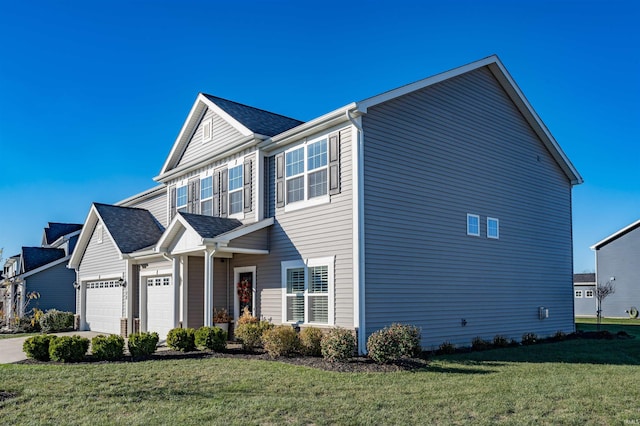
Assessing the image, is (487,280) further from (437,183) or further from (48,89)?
(48,89)

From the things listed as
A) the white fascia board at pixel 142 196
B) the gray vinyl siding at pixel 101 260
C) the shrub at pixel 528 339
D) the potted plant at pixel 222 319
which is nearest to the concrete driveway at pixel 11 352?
the gray vinyl siding at pixel 101 260

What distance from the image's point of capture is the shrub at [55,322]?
79.8 ft

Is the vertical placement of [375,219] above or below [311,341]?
above

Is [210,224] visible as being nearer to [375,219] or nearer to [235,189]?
[235,189]

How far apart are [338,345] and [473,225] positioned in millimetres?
6367

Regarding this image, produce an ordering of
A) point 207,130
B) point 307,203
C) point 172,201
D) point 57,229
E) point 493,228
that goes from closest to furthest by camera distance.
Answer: point 307,203 → point 493,228 → point 207,130 → point 172,201 → point 57,229

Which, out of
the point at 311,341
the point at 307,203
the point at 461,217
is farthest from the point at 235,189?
the point at 461,217

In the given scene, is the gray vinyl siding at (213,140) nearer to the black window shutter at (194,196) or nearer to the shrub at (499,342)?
the black window shutter at (194,196)

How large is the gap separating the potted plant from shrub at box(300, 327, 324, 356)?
169 inches

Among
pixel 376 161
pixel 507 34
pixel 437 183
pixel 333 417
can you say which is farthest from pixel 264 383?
pixel 507 34

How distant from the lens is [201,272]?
1753 cm

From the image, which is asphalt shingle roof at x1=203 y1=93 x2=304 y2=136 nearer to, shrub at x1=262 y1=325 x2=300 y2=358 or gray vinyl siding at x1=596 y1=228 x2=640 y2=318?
shrub at x1=262 y1=325 x2=300 y2=358

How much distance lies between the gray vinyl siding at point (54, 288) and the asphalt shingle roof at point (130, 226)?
9.66 metres

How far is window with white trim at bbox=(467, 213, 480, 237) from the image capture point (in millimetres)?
15891
